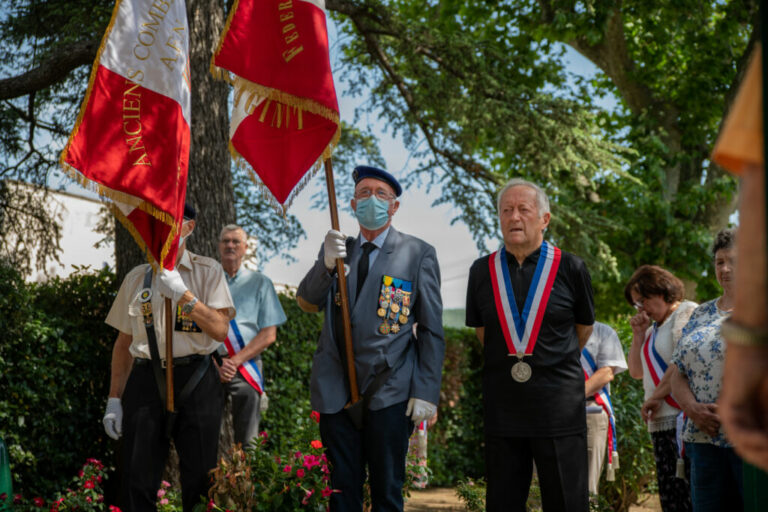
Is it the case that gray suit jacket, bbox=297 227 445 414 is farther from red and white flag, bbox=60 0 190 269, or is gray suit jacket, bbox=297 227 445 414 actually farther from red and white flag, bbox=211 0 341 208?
red and white flag, bbox=60 0 190 269

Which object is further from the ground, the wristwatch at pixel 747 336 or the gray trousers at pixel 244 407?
the wristwatch at pixel 747 336

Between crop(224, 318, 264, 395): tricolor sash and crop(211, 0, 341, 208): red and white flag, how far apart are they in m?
1.72

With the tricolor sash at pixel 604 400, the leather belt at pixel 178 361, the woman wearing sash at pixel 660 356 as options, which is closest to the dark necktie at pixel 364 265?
the leather belt at pixel 178 361

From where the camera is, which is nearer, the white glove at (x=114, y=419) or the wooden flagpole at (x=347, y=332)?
the wooden flagpole at (x=347, y=332)

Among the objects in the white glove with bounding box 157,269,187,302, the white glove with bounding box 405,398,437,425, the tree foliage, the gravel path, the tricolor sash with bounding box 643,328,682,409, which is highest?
the tree foliage

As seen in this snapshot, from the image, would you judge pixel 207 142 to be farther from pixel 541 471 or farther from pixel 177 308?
pixel 541 471

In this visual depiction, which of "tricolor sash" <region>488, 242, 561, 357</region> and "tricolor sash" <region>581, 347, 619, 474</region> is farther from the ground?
"tricolor sash" <region>488, 242, 561, 357</region>

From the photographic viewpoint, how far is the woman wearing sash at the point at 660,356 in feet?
16.3

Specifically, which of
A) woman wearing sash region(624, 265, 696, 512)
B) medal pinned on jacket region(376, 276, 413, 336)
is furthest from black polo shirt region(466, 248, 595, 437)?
woman wearing sash region(624, 265, 696, 512)

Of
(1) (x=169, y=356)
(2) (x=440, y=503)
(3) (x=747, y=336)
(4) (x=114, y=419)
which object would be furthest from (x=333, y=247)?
(2) (x=440, y=503)

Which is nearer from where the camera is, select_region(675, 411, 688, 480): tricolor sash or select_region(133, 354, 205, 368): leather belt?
select_region(675, 411, 688, 480): tricolor sash

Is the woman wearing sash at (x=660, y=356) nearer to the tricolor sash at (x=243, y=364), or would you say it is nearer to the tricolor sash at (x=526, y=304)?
the tricolor sash at (x=526, y=304)

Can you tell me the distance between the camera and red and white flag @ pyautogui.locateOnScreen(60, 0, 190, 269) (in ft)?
15.3

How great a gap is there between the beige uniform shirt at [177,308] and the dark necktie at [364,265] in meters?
0.96
